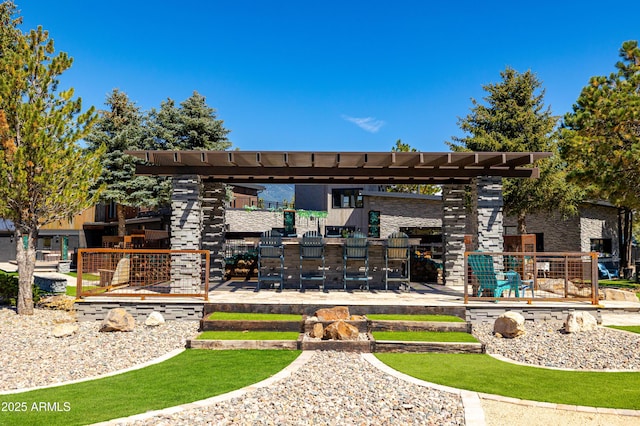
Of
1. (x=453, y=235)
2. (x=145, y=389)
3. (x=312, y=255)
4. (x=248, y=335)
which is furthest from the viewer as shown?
(x=453, y=235)

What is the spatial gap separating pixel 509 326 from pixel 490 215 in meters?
3.64

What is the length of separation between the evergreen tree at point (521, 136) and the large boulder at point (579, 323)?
1485 centimetres

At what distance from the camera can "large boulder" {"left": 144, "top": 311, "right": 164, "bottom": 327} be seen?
29.9ft

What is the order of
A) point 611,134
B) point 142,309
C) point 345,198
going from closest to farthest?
point 142,309, point 611,134, point 345,198

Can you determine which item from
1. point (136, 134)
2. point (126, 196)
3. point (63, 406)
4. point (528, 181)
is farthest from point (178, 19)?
point (63, 406)

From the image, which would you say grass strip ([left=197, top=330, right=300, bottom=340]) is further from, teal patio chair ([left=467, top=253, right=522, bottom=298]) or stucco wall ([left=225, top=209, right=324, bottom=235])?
stucco wall ([left=225, top=209, right=324, bottom=235])

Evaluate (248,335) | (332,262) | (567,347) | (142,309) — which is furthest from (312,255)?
(567,347)

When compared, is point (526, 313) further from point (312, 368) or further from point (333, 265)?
point (312, 368)

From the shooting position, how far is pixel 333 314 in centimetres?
855

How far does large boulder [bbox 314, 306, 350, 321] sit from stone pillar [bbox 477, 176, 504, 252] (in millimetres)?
4490

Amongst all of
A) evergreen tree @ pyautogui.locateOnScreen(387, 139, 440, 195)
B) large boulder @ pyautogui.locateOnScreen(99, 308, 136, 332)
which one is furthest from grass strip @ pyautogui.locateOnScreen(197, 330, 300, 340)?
evergreen tree @ pyautogui.locateOnScreen(387, 139, 440, 195)

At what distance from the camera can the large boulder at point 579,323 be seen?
843 cm

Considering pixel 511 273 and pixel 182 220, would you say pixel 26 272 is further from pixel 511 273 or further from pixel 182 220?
pixel 511 273

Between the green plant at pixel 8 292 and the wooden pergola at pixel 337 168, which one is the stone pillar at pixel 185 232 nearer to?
the wooden pergola at pixel 337 168
